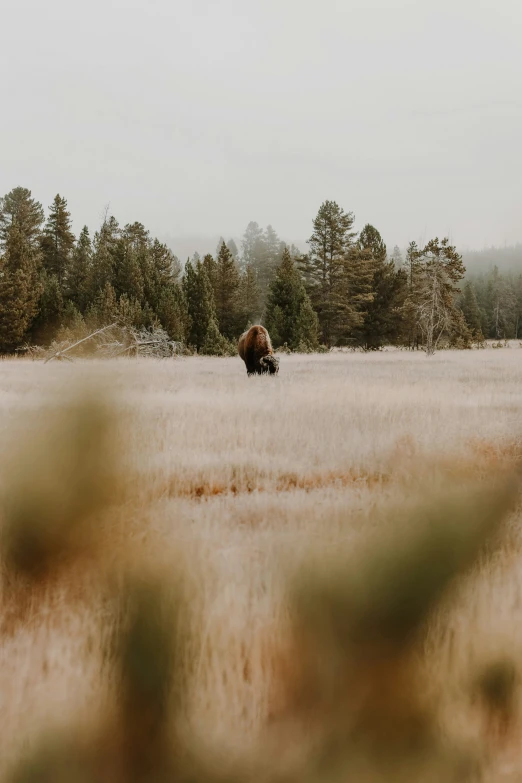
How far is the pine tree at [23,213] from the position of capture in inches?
1868

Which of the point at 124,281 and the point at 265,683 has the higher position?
the point at 124,281

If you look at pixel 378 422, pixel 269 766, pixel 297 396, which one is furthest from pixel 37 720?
pixel 297 396

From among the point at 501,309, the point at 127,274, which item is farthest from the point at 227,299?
the point at 501,309

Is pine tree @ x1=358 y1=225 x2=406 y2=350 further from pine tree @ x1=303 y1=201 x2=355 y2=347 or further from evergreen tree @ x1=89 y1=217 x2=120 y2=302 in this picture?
evergreen tree @ x1=89 y1=217 x2=120 y2=302

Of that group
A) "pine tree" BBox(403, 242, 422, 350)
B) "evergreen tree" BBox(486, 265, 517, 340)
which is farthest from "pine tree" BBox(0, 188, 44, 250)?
"evergreen tree" BBox(486, 265, 517, 340)

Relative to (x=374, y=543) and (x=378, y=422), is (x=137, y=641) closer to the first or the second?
(x=374, y=543)

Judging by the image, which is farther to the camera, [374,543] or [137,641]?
[374,543]

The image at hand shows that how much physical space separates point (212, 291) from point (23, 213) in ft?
76.8

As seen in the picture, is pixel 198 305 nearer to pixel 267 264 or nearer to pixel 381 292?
pixel 381 292

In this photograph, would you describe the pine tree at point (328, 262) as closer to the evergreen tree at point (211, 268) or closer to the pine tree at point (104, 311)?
the evergreen tree at point (211, 268)

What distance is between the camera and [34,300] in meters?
30.9

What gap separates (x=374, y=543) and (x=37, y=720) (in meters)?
0.76

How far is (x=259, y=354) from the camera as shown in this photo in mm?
15227

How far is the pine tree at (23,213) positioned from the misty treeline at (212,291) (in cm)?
12
